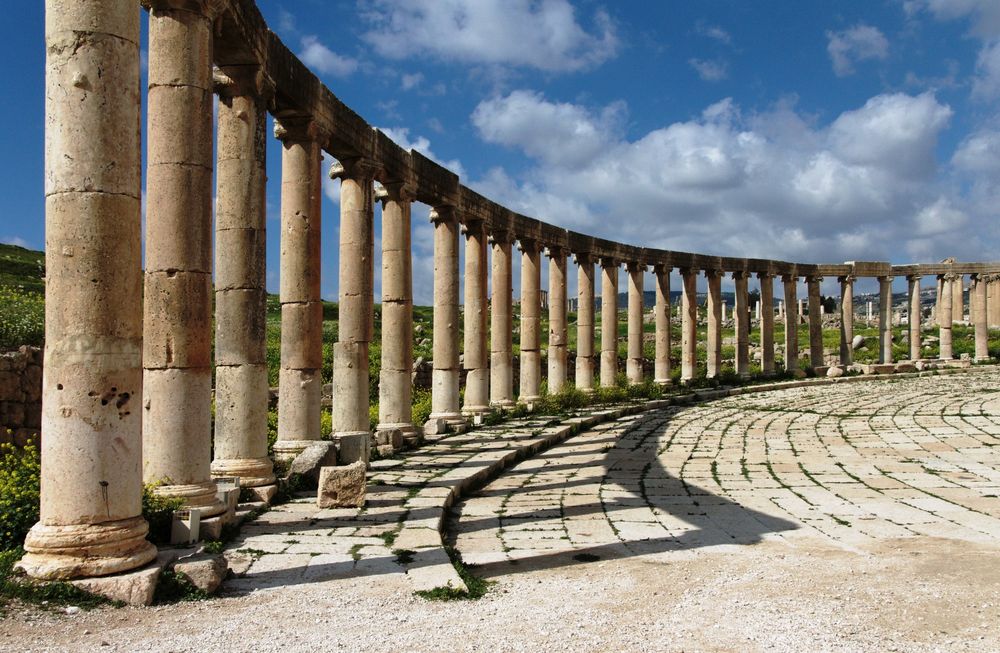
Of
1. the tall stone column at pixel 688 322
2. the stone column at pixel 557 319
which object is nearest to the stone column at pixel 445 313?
the stone column at pixel 557 319

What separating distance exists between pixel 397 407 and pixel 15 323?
7.84m

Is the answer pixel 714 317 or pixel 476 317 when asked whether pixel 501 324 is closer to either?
pixel 476 317

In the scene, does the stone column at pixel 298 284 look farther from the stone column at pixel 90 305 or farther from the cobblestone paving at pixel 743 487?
the stone column at pixel 90 305

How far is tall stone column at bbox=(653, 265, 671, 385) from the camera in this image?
29641mm

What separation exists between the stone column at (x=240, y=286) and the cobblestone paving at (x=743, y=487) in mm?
2873

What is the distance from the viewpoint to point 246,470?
33.4 ft

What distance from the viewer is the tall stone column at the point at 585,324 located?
2602 cm

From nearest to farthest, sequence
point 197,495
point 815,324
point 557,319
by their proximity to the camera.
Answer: point 197,495, point 557,319, point 815,324

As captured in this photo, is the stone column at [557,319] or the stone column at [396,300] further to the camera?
the stone column at [557,319]

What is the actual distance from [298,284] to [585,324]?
1486cm

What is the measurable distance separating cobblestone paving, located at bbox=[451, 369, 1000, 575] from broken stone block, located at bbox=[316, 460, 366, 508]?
4.24 ft

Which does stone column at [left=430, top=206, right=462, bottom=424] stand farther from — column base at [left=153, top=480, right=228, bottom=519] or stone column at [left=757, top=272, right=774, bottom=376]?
stone column at [left=757, top=272, right=774, bottom=376]

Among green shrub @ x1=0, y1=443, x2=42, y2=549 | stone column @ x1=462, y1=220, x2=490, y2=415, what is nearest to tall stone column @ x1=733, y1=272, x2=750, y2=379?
stone column @ x1=462, y1=220, x2=490, y2=415

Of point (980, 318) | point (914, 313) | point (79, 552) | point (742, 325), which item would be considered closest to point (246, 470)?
point (79, 552)
